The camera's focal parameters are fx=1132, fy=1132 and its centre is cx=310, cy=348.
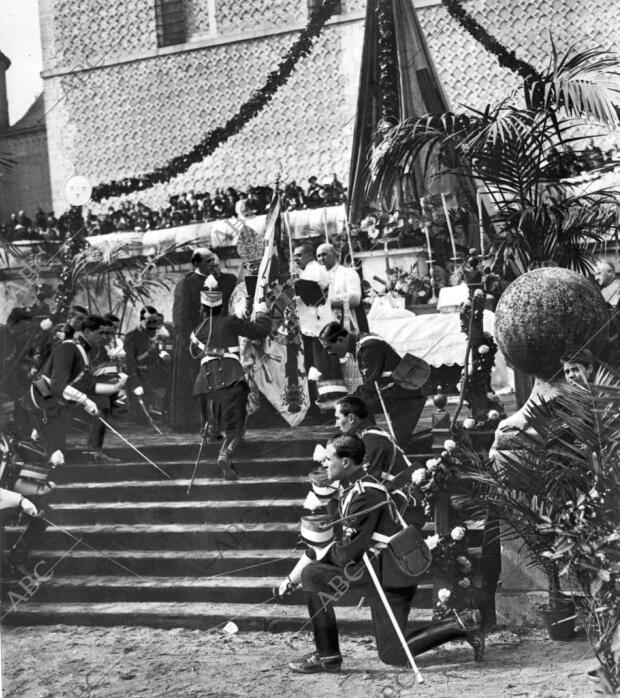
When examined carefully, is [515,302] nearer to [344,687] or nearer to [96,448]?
[344,687]

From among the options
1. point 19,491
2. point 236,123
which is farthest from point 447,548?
point 236,123

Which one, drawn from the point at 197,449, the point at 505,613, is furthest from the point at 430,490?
the point at 197,449

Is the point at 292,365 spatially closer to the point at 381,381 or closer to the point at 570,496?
the point at 381,381

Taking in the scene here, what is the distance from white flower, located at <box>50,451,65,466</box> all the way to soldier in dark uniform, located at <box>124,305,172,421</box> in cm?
46

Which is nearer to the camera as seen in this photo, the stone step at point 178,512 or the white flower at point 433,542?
the white flower at point 433,542

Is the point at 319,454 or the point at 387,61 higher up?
the point at 387,61

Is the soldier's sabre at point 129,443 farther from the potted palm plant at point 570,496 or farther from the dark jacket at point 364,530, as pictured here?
the potted palm plant at point 570,496

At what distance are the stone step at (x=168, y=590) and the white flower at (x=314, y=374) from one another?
3.46ft

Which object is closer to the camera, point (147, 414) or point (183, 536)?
point (183, 536)

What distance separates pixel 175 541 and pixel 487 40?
2.93 meters

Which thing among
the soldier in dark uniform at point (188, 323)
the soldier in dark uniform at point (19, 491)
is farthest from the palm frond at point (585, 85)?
the soldier in dark uniform at point (19, 491)

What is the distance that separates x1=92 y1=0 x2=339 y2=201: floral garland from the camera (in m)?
5.75

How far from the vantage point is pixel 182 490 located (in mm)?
5820

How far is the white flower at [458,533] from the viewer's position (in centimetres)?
507
